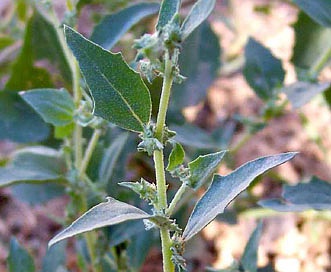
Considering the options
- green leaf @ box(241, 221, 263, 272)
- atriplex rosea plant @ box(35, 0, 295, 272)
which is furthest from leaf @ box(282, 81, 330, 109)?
atriplex rosea plant @ box(35, 0, 295, 272)

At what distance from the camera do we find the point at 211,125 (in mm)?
1586

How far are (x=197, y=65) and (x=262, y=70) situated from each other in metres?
0.17

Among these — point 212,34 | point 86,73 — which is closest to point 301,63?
point 212,34

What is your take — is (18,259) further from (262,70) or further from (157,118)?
(262,70)

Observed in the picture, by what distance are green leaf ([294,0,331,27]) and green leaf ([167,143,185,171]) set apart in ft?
1.06

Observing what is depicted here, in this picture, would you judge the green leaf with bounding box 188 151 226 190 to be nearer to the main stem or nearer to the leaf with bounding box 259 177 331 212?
the main stem

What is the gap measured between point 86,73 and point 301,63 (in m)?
0.54

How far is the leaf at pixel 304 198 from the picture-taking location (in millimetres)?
736

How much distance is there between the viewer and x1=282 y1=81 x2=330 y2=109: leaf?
0.83 metres

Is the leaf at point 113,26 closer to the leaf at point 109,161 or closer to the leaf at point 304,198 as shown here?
the leaf at point 109,161

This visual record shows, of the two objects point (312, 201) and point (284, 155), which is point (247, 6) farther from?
point (284, 155)

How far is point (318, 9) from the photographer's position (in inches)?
33.0

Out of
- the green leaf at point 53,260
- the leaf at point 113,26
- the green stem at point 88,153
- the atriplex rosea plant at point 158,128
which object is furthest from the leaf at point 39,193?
the atriplex rosea plant at point 158,128

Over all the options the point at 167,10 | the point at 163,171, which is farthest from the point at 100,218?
the point at 167,10
